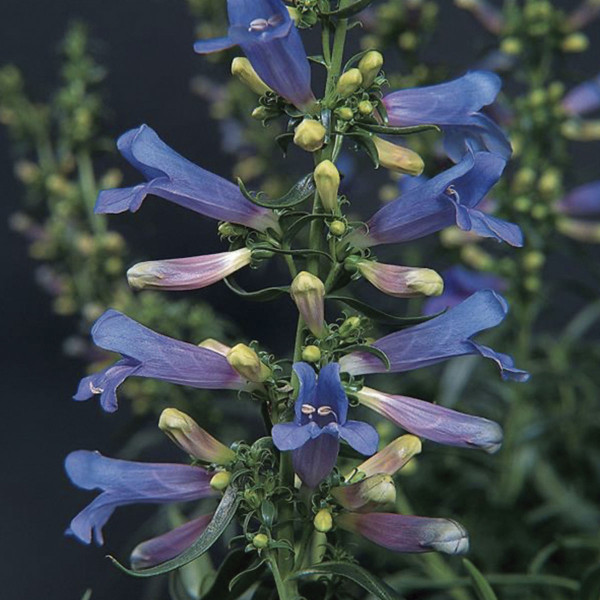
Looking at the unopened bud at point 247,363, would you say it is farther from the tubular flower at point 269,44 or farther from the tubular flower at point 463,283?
the tubular flower at point 463,283

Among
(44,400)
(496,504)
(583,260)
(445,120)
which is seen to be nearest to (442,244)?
(583,260)

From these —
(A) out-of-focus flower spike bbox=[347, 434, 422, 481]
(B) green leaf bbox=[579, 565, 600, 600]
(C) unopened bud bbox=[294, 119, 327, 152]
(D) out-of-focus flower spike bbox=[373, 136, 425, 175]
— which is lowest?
(B) green leaf bbox=[579, 565, 600, 600]

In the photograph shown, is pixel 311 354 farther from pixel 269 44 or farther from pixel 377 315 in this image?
pixel 269 44

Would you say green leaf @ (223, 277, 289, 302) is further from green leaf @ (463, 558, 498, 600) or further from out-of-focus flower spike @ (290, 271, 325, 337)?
green leaf @ (463, 558, 498, 600)

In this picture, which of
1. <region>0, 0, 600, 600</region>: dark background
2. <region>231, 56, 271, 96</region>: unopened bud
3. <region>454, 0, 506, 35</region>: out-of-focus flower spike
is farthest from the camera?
<region>0, 0, 600, 600</region>: dark background

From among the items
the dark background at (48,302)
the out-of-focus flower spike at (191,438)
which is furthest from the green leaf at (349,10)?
the dark background at (48,302)

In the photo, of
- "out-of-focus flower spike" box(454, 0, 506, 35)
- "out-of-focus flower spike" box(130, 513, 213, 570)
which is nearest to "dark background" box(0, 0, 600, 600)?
"out-of-focus flower spike" box(454, 0, 506, 35)
